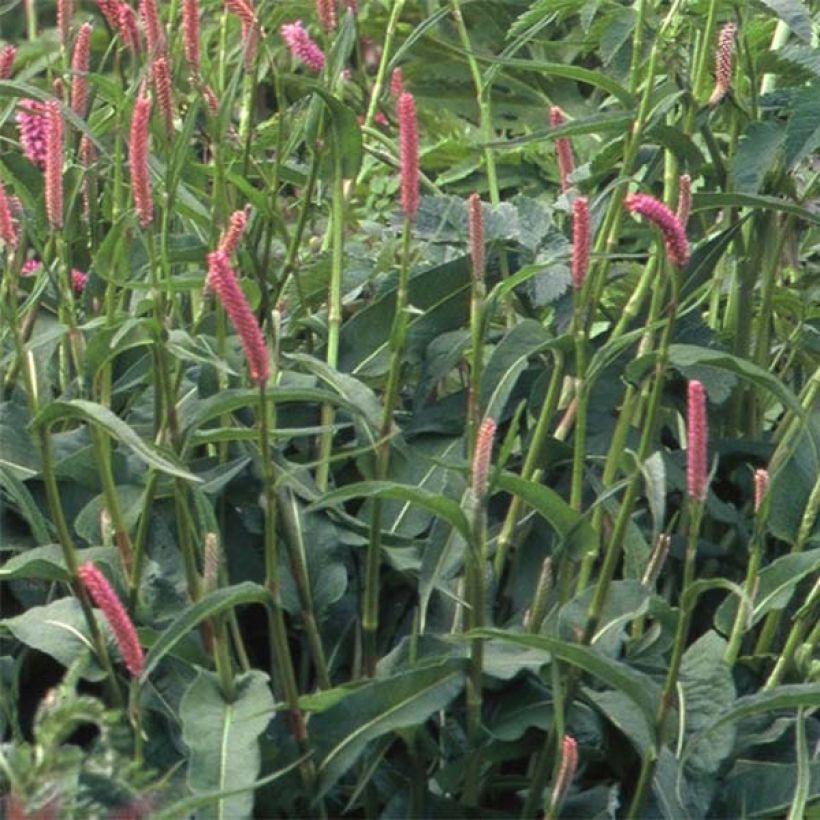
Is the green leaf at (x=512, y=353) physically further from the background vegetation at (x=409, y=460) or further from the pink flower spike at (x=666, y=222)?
the pink flower spike at (x=666, y=222)

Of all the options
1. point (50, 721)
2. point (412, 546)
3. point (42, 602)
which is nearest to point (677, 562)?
point (412, 546)

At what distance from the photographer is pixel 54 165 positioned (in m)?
1.57

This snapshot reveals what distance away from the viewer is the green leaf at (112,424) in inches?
57.9

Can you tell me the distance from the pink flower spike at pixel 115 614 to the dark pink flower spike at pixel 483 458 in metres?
0.28

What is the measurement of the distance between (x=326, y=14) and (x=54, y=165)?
1.10ft

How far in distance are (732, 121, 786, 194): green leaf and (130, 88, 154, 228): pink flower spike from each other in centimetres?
64

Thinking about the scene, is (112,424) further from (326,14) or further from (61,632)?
(326,14)

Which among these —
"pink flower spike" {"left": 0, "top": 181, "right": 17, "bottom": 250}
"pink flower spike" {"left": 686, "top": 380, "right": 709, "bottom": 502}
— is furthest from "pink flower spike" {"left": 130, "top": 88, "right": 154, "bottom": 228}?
"pink flower spike" {"left": 686, "top": 380, "right": 709, "bottom": 502}

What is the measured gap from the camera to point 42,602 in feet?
6.23

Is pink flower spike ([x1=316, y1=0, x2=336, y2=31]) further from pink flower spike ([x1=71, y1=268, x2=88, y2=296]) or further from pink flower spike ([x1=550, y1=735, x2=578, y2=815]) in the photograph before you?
pink flower spike ([x1=550, y1=735, x2=578, y2=815])

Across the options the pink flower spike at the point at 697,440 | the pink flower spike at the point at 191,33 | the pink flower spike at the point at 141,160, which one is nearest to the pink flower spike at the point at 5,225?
the pink flower spike at the point at 141,160

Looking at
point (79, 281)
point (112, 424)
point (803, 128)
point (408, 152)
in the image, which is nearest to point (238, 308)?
point (112, 424)

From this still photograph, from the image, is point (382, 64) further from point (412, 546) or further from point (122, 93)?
point (412, 546)

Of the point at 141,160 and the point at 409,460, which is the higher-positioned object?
the point at 141,160
